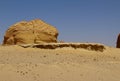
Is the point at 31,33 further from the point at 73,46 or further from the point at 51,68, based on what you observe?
the point at 51,68

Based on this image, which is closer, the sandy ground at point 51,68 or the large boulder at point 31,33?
the sandy ground at point 51,68

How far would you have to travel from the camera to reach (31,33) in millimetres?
20812

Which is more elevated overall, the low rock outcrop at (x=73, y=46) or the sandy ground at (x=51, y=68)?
the low rock outcrop at (x=73, y=46)

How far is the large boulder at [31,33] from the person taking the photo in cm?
2042

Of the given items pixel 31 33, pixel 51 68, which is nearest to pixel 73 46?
pixel 51 68

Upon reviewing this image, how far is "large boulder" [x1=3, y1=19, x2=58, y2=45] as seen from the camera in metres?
20.4

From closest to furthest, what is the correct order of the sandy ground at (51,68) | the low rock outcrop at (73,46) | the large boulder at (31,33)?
the sandy ground at (51,68) < the low rock outcrop at (73,46) < the large boulder at (31,33)

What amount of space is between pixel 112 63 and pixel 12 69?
447cm

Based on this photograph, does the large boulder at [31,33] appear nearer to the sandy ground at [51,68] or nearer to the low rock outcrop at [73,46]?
the low rock outcrop at [73,46]

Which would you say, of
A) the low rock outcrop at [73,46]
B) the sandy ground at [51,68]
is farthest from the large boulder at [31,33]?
the sandy ground at [51,68]

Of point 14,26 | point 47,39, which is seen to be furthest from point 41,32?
point 14,26

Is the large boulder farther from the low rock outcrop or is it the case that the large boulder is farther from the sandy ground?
the sandy ground

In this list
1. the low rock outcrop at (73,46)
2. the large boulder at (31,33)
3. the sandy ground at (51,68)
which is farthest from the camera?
the large boulder at (31,33)

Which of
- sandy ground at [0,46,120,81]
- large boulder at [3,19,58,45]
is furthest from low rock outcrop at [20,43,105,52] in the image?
large boulder at [3,19,58,45]
